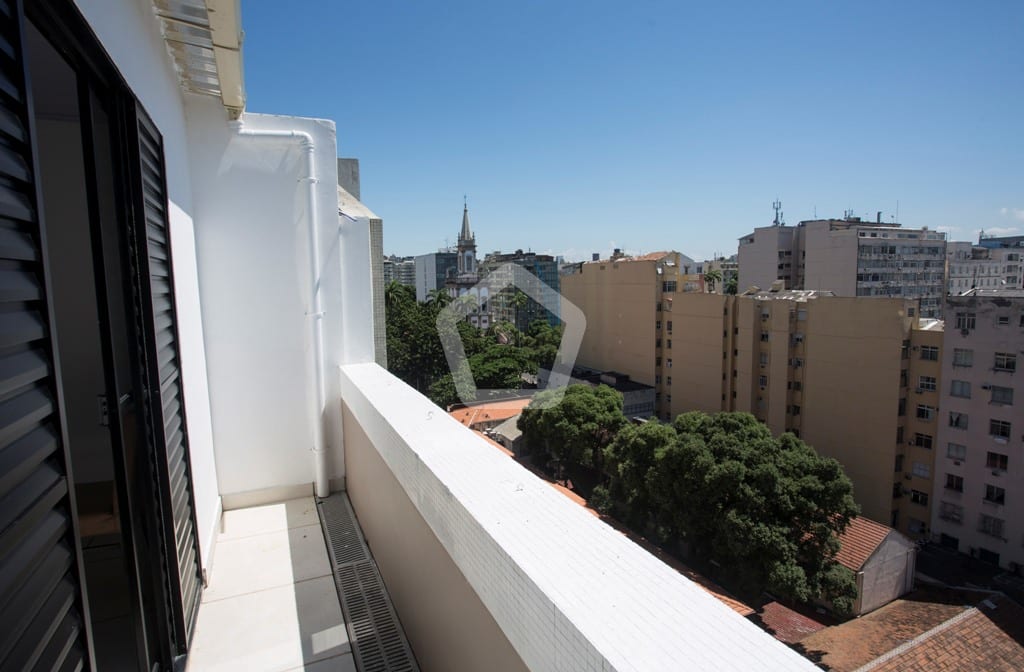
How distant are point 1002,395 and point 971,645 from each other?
289 inches

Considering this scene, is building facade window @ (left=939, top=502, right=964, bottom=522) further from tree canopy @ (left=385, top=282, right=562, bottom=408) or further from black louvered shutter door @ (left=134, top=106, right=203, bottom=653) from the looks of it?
black louvered shutter door @ (left=134, top=106, right=203, bottom=653)

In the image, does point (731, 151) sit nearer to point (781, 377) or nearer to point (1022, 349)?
point (781, 377)

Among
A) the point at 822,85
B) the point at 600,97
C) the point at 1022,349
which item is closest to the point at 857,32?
the point at 822,85

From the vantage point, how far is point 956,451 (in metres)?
14.5

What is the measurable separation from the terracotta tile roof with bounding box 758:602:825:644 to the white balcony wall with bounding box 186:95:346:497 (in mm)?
10461

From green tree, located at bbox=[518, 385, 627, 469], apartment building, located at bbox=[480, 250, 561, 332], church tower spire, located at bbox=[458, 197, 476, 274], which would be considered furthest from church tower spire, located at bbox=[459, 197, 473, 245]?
green tree, located at bbox=[518, 385, 627, 469]

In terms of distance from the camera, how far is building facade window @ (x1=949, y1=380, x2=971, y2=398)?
14195 millimetres

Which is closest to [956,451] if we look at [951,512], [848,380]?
[951,512]

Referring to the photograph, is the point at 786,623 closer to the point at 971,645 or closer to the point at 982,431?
the point at 971,645

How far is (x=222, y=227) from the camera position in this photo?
272cm

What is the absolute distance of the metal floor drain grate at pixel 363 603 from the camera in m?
1.70

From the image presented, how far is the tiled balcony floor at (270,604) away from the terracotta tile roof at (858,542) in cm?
1179

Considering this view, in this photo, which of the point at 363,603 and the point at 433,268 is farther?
the point at 433,268

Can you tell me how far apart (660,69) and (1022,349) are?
11711mm
